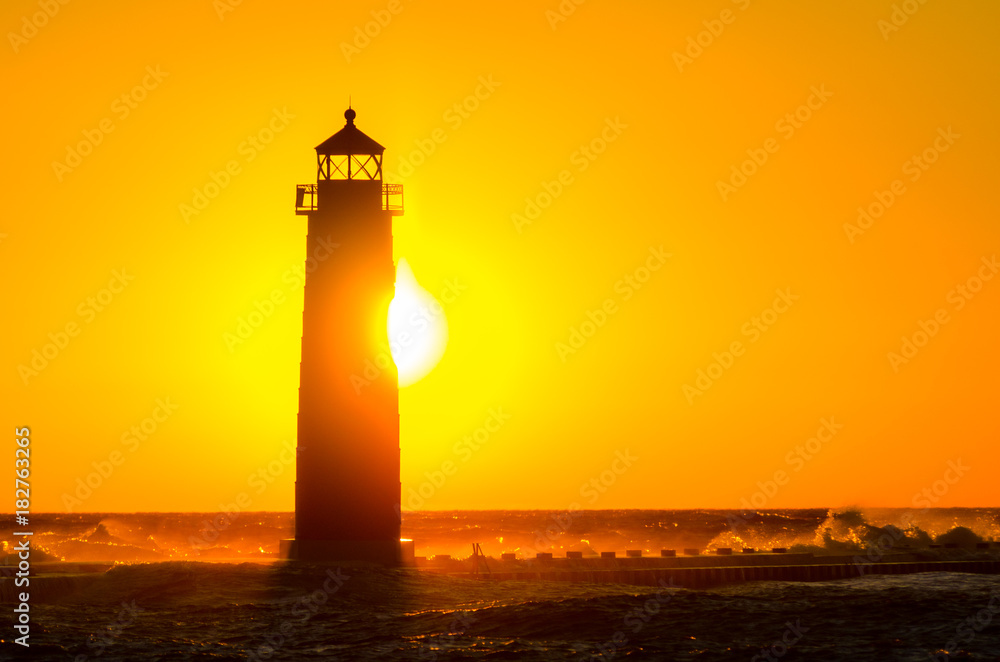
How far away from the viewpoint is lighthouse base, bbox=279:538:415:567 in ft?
100

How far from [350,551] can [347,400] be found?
4.14 m

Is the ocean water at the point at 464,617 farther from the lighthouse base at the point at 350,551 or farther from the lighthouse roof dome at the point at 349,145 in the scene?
the lighthouse roof dome at the point at 349,145

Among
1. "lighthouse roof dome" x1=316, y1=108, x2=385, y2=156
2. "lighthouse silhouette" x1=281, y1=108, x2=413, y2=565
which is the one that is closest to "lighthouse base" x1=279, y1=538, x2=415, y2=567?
"lighthouse silhouette" x1=281, y1=108, x2=413, y2=565

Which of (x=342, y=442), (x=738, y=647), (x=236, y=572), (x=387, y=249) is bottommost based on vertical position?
(x=738, y=647)

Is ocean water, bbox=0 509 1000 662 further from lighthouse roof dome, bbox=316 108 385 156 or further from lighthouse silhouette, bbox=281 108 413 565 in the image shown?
lighthouse roof dome, bbox=316 108 385 156

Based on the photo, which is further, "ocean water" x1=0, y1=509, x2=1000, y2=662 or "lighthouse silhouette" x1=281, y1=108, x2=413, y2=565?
"lighthouse silhouette" x1=281, y1=108, x2=413, y2=565

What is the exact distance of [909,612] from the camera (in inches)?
1091

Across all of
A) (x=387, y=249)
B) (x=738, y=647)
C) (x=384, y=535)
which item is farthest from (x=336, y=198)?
(x=738, y=647)

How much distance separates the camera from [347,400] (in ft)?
100

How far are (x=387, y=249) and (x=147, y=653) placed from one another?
43.9 ft

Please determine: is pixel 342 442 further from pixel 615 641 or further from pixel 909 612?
pixel 909 612

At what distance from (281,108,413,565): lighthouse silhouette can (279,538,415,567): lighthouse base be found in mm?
28

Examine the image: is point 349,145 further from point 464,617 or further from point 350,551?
point 464,617

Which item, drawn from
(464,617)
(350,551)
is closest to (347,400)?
(350,551)
